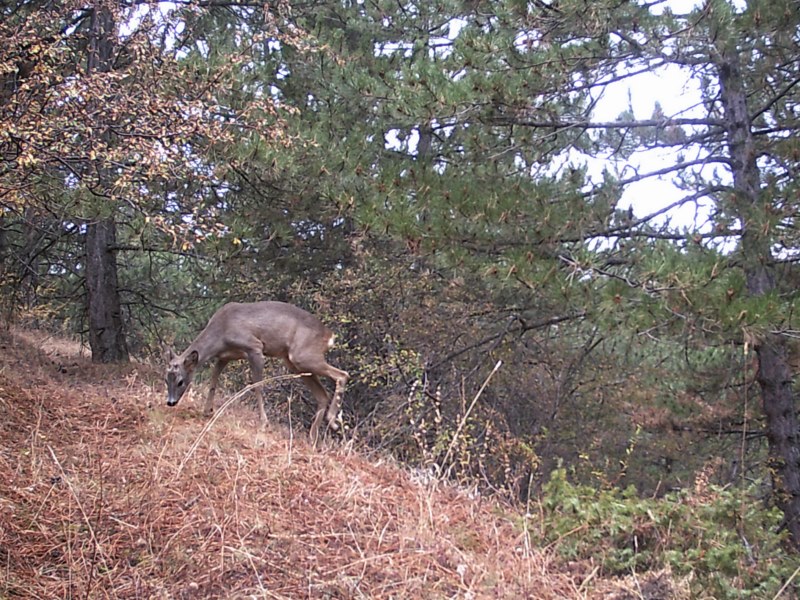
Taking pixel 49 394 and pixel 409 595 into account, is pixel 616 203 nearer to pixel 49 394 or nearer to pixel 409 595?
pixel 409 595

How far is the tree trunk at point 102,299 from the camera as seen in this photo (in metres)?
12.0

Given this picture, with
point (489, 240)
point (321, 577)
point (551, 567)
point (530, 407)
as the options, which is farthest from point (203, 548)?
point (530, 407)

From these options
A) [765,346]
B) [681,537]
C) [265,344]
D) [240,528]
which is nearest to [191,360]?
[265,344]

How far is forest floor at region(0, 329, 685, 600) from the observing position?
4.06 meters

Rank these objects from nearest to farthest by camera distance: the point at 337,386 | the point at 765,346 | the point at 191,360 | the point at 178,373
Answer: the point at 765,346, the point at 178,373, the point at 191,360, the point at 337,386

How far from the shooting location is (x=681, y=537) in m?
5.44

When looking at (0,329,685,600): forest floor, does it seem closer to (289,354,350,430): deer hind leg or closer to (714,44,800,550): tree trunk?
(289,354,350,430): deer hind leg

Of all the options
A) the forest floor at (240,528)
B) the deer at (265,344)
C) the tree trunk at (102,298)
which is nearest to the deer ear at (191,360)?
the deer at (265,344)

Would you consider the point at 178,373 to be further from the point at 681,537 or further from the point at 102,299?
the point at 681,537

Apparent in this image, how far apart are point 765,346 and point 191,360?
5.73 m

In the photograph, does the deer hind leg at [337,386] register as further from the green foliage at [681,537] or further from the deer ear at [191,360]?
the green foliage at [681,537]

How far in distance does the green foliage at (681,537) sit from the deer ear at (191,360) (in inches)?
166

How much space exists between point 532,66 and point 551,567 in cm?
491

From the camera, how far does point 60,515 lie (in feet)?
14.9
